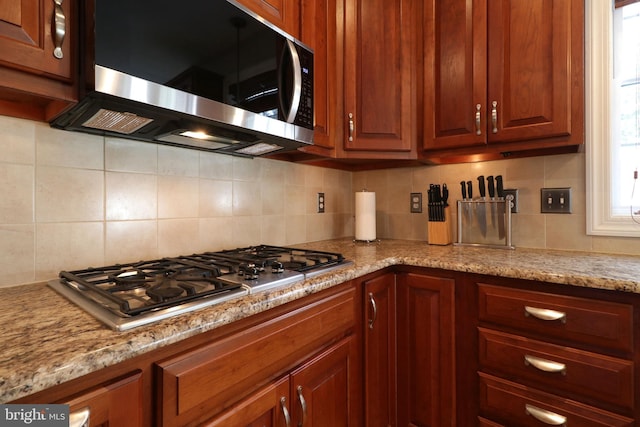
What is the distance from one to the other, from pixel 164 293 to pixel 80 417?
27 cm

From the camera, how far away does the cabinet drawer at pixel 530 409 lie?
0.97 m

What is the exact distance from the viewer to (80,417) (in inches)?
19.0

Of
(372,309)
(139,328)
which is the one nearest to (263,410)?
(139,328)

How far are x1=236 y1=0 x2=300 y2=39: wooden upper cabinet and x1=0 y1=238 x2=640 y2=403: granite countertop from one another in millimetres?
1015

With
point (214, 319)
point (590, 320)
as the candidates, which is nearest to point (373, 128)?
point (590, 320)

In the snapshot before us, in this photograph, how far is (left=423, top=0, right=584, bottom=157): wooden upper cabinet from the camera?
1.27 m

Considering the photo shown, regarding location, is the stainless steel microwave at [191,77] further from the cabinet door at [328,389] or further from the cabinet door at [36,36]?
the cabinet door at [328,389]

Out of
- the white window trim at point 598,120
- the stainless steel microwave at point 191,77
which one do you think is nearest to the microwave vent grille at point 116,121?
the stainless steel microwave at point 191,77

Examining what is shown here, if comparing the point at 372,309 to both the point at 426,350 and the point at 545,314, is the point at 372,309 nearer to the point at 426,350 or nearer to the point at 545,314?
the point at 426,350

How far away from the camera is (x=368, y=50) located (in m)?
1.58

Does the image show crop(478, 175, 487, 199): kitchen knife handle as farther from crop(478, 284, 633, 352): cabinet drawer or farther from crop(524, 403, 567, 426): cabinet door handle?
crop(524, 403, 567, 426): cabinet door handle

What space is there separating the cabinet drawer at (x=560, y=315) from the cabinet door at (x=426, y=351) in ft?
0.50

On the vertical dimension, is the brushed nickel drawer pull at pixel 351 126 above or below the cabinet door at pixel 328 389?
above
